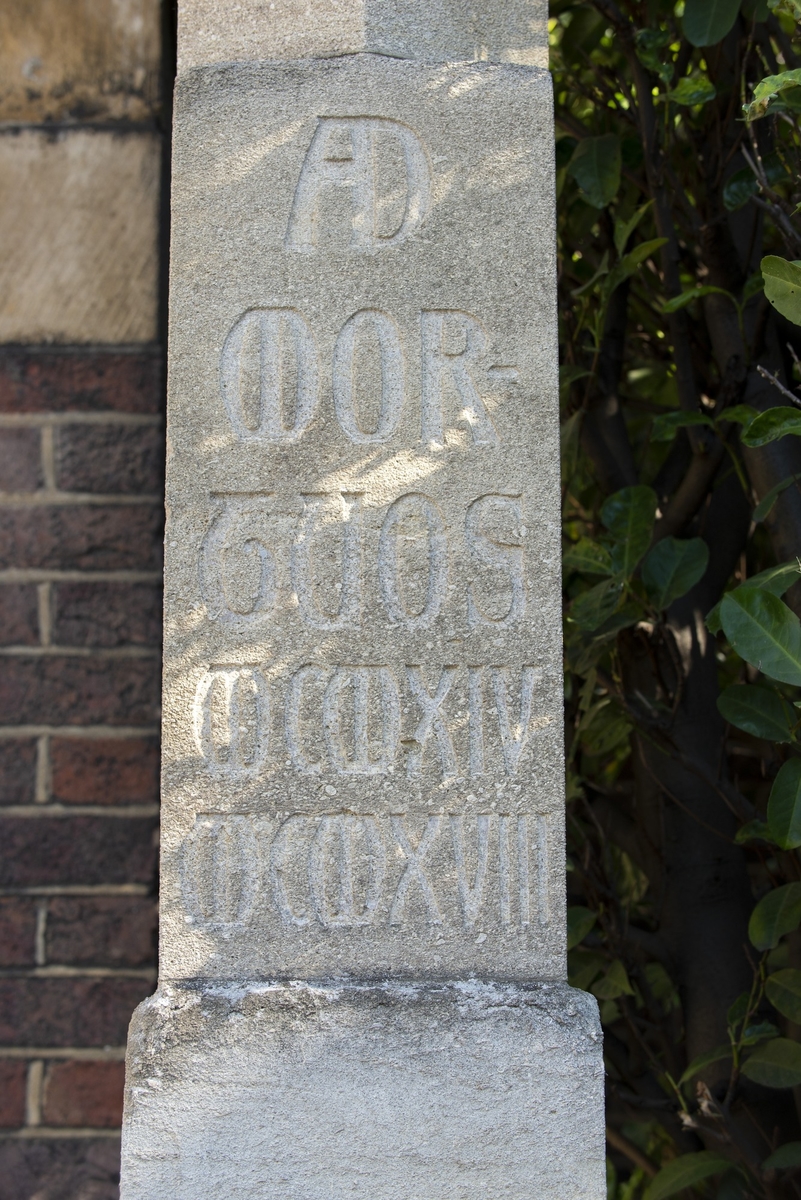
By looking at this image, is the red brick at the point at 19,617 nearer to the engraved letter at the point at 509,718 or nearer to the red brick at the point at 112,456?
the red brick at the point at 112,456

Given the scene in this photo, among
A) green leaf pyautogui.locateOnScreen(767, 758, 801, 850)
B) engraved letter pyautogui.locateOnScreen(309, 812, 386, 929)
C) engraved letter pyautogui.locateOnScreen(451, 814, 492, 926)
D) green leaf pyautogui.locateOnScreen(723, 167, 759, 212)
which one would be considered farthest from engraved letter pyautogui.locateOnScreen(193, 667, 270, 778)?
green leaf pyautogui.locateOnScreen(723, 167, 759, 212)

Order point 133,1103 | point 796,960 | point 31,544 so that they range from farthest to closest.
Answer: point 31,544, point 796,960, point 133,1103

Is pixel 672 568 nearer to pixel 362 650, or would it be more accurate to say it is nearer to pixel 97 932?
pixel 362 650

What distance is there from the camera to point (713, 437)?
1.81 m

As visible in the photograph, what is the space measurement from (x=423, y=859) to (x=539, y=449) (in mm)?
490

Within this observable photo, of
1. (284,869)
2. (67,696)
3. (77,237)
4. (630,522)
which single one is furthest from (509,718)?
(77,237)

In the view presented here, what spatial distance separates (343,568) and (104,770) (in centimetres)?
77

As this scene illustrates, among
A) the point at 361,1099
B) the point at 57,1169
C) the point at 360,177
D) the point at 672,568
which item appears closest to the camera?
the point at 361,1099

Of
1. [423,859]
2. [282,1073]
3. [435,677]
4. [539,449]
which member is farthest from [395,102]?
[282,1073]

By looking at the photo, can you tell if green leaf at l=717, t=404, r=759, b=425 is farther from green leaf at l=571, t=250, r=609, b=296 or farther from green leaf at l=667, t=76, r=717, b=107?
green leaf at l=667, t=76, r=717, b=107

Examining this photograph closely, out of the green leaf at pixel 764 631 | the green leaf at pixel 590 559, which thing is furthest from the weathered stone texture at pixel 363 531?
the green leaf at pixel 590 559

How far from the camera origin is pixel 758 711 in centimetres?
148

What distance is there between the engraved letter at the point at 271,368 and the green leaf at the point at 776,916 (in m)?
0.95

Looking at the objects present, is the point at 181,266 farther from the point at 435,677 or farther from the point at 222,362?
the point at 435,677
